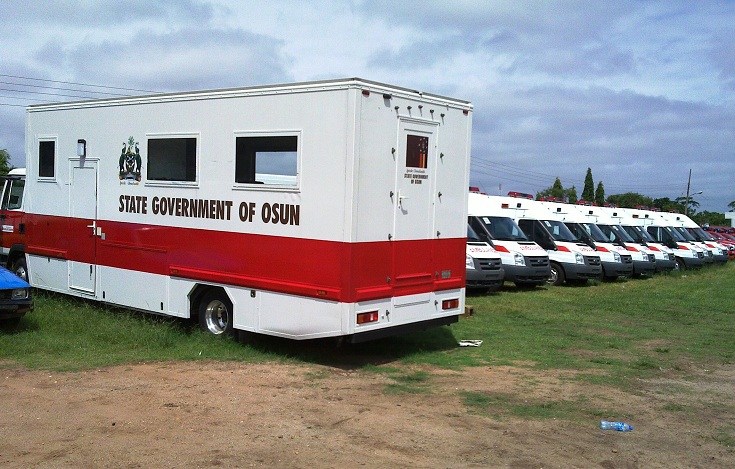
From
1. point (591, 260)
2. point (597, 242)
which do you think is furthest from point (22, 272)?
point (597, 242)

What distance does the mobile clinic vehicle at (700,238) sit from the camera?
3178 centimetres

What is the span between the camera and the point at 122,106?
11.8 meters

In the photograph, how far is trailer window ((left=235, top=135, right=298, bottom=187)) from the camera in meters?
9.71

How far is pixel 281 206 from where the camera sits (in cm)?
973

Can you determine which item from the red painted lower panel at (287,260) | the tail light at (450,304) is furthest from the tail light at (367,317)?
the tail light at (450,304)

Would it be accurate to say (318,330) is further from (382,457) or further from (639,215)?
(639,215)

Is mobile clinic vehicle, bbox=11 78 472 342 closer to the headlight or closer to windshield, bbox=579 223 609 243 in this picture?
the headlight

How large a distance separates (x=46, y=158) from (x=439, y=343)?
7575 millimetres

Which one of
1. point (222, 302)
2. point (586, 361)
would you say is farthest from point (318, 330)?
point (586, 361)

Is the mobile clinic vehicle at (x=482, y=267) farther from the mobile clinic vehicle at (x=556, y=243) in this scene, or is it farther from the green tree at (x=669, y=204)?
the green tree at (x=669, y=204)

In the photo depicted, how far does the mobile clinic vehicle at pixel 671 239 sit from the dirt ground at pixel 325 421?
828 inches

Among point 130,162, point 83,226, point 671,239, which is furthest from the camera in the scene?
point 671,239

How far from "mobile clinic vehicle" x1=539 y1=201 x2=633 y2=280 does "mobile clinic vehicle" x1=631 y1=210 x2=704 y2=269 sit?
4781 mm

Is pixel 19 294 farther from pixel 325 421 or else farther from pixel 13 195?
pixel 325 421
